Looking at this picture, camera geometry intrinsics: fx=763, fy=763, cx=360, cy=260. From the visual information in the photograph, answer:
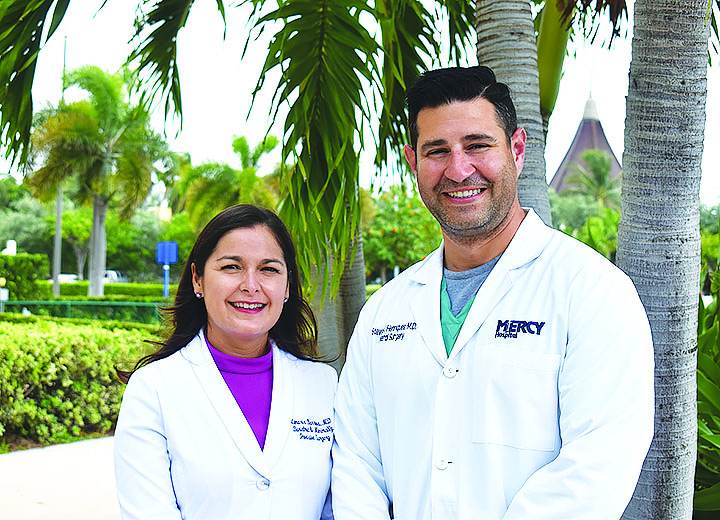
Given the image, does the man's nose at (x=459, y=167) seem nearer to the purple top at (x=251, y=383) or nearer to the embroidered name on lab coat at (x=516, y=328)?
the embroidered name on lab coat at (x=516, y=328)

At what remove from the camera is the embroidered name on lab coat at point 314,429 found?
243 centimetres

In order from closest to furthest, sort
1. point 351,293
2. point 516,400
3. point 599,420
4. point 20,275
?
point 599,420
point 516,400
point 351,293
point 20,275

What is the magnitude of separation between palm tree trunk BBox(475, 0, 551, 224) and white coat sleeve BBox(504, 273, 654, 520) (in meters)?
1.24

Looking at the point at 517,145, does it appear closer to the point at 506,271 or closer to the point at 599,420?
the point at 506,271

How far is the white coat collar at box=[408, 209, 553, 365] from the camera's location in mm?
2145

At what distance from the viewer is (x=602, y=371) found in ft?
6.19

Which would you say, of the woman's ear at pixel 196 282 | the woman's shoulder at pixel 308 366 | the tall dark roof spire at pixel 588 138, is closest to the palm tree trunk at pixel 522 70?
the woman's shoulder at pixel 308 366

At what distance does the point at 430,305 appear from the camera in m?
2.31

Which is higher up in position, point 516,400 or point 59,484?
point 516,400

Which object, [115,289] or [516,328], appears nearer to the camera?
[516,328]

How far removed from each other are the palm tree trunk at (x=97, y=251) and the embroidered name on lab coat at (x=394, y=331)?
26280 mm

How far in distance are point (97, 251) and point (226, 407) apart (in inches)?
1036

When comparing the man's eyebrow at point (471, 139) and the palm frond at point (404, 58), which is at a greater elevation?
the palm frond at point (404, 58)

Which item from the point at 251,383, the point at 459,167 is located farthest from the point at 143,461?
the point at 459,167
